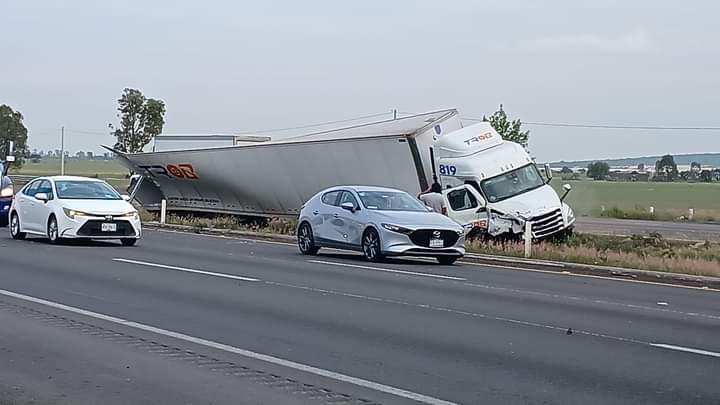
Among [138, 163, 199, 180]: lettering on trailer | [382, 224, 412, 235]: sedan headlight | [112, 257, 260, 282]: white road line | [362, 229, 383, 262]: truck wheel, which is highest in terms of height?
[138, 163, 199, 180]: lettering on trailer

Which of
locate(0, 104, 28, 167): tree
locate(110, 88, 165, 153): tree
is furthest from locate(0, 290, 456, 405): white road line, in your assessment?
locate(0, 104, 28, 167): tree

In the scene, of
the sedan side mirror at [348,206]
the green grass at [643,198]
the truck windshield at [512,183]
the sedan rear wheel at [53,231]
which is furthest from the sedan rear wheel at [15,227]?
the green grass at [643,198]

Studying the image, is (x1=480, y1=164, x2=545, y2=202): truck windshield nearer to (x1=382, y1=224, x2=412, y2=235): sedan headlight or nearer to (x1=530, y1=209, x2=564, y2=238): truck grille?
(x1=530, y1=209, x2=564, y2=238): truck grille

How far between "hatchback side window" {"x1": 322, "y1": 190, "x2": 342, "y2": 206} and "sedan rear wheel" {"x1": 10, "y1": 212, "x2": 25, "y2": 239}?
7132 mm

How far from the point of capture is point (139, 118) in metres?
62.2

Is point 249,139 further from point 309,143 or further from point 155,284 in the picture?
point 155,284

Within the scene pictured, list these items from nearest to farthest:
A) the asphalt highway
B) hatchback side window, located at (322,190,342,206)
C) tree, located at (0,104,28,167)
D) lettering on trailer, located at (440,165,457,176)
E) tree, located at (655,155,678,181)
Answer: the asphalt highway → hatchback side window, located at (322,190,342,206) → lettering on trailer, located at (440,165,457,176) → tree, located at (0,104,28,167) → tree, located at (655,155,678,181)

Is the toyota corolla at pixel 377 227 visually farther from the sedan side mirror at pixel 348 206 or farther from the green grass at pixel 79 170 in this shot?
the green grass at pixel 79 170

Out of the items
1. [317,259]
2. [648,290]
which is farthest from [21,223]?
[648,290]

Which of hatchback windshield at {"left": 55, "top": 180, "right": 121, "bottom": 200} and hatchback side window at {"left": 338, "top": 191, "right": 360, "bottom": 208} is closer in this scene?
hatchback side window at {"left": 338, "top": 191, "right": 360, "bottom": 208}

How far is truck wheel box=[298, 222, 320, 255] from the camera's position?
921 inches

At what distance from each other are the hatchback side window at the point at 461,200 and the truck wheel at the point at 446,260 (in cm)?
490

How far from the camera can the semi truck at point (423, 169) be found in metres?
27.1

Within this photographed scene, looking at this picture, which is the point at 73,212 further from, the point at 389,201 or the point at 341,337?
the point at 341,337
